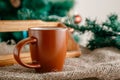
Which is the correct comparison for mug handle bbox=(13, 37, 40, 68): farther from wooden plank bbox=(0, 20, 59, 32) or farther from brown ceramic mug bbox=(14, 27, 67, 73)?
wooden plank bbox=(0, 20, 59, 32)

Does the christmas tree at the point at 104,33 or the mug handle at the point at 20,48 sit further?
the christmas tree at the point at 104,33

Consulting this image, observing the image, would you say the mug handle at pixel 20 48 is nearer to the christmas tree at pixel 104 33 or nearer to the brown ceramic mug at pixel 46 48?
the brown ceramic mug at pixel 46 48

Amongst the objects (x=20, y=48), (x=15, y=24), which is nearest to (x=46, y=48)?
(x=20, y=48)

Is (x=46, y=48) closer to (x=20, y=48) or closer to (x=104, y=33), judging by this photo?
(x=20, y=48)

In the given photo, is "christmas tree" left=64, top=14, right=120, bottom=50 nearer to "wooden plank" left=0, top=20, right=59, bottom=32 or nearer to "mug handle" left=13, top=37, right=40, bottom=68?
"wooden plank" left=0, top=20, right=59, bottom=32

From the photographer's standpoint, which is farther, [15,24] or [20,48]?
[15,24]

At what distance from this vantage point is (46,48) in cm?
33

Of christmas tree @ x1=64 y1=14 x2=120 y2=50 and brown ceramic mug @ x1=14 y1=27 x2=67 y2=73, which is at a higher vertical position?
brown ceramic mug @ x1=14 y1=27 x2=67 y2=73

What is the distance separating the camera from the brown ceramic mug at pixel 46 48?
334 mm

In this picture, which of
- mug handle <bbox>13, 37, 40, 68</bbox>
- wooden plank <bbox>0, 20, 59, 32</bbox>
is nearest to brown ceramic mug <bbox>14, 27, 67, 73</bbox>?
mug handle <bbox>13, 37, 40, 68</bbox>

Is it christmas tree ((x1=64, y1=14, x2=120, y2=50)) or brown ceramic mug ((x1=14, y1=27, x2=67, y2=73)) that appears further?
christmas tree ((x1=64, y1=14, x2=120, y2=50))

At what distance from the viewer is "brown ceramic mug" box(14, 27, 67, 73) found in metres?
0.33

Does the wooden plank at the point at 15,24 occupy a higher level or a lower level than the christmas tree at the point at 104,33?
higher

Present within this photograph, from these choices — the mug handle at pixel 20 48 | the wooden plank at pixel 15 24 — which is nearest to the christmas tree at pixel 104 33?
the wooden plank at pixel 15 24
